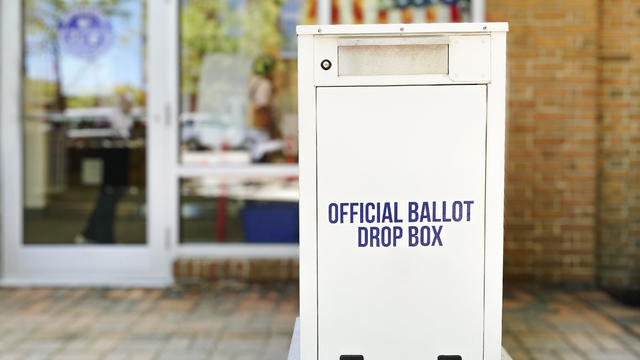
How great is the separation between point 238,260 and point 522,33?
8.69 ft

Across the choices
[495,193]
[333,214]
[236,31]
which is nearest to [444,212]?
[495,193]

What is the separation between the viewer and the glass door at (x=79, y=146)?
5668mm

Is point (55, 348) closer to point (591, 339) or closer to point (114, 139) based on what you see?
point (114, 139)

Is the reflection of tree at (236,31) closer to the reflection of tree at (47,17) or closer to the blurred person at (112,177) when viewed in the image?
the blurred person at (112,177)

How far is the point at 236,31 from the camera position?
572 cm

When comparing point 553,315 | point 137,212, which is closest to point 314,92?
point 553,315

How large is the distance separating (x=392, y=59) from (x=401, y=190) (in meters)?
0.50

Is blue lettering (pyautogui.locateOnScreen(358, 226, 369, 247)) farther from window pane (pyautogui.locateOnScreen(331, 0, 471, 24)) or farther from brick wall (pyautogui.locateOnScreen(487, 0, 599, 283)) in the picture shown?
window pane (pyautogui.locateOnScreen(331, 0, 471, 24))

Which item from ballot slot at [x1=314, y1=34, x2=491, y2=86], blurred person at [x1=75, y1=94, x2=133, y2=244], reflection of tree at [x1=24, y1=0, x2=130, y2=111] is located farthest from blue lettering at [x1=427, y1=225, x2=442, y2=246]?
reflection of tree at [x1=24, y1=0, x2=130, y2=111]

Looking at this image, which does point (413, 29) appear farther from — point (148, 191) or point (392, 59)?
point (148, 191)

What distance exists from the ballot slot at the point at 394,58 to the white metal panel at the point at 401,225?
0.22 ft

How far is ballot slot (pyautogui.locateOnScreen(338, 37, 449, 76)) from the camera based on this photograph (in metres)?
2.82

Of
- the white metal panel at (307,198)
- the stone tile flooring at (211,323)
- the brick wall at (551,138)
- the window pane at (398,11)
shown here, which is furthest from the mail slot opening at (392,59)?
the window pane at (398,11)

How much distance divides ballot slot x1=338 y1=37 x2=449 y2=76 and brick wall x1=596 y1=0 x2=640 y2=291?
119 inches
